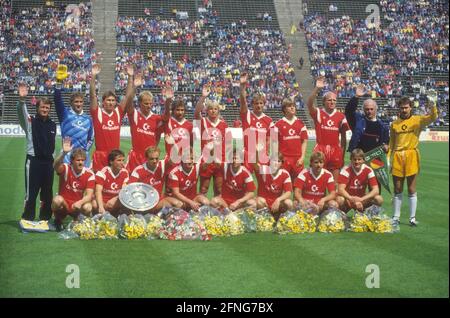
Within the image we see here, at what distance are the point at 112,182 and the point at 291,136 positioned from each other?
2.86 metres

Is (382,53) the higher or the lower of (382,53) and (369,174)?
the higher

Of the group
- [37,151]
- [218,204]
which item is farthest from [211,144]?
[37,151]

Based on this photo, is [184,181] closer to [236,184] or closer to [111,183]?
[236,184]

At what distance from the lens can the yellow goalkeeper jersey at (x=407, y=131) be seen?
403 inches

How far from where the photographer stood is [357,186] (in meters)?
10.2

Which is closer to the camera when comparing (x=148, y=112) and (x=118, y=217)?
(x=118, y=217)

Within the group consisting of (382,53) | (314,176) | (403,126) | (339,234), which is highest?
(382,53)

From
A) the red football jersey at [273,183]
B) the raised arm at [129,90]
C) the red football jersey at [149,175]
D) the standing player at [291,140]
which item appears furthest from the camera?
the standing player at [291,140]

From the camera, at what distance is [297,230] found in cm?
938

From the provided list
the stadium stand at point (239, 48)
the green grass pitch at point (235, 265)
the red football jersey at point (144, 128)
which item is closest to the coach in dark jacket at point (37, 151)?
the green grass pitch at point (235, 265)

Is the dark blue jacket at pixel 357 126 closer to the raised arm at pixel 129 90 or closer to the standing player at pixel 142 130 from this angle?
the standing player at pixel 142 130

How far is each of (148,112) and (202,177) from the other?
4.11ft

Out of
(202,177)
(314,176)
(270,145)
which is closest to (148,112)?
(202,177)

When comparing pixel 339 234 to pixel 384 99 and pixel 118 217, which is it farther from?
pixel 384 99
